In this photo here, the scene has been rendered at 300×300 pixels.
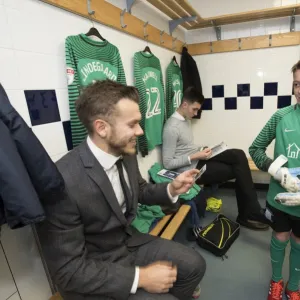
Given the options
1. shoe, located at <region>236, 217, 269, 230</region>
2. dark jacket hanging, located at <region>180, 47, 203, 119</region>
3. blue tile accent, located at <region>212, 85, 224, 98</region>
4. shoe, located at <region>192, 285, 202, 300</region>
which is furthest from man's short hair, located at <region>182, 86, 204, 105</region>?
shoe, located at <region>192, 285, 202, 300</region>

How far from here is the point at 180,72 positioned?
259 centimetres

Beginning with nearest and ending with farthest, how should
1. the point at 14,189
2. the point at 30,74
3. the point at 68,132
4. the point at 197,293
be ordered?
1. the point at 14,189
2. the point at 30,74
3. the point at 68,132
4. the point at 197,293

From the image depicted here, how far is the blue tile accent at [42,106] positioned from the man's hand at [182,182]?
27.2 inches

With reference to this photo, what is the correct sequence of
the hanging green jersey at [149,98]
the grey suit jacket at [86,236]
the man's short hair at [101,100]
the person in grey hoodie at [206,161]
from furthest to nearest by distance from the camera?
the person in grey hoodie at [206,161] → the hanging green jersey at [149,98] → the man's short hair at [101,100] → the grey suit jacket at [86,236]

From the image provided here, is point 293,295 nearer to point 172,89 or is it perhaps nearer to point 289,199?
point 289,199

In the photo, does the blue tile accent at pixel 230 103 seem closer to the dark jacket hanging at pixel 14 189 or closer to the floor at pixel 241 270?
the floor at pixel 241 270

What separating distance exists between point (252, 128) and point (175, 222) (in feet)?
5.55

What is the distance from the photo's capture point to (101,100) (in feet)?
3.26

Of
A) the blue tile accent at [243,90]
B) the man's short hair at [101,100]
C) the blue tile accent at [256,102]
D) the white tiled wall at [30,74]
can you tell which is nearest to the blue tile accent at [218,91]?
the blue tile accent at [243,90]

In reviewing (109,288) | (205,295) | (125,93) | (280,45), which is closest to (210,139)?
(280,45)

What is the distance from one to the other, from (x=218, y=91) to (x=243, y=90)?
277mm

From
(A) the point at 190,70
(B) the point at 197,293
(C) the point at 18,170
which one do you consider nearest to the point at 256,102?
(A) the point at 190,70

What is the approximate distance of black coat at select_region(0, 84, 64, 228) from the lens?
59 centimetres

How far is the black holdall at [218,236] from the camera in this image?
178 centimetres
